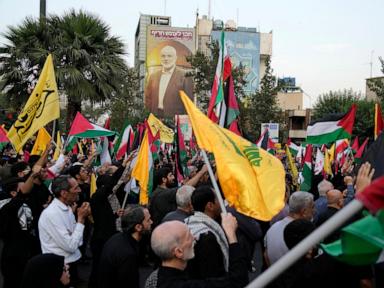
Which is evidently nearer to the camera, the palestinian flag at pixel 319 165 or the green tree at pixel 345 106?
the palestinian flag at pixel 319 165

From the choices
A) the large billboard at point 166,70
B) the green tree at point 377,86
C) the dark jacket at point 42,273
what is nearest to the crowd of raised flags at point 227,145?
the dark jacket at point 42,273

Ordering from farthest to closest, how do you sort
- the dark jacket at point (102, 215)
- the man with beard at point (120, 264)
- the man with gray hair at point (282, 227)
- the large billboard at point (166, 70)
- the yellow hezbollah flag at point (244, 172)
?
1. the large billboard at point (166, 70)
2. the dark jacket at point (102, 215)
3. the man with gray hair at point (282, 227)
4. the man with beard at point (120, 264)
5. the yellow hezbollah flag at point (244, 172)

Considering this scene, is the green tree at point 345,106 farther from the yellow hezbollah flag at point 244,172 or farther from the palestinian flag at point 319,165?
the yellow hezbollah flag at point 244,172

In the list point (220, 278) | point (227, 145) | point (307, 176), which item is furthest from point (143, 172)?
point (220, 278)

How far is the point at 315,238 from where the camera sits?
1.76 metres

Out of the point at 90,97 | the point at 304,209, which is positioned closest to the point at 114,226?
the point at 304,209

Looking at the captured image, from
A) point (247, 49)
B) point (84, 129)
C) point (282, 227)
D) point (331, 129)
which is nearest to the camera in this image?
point (282, 227)

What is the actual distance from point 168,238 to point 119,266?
111 cm

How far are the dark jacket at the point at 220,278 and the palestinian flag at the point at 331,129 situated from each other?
5.23 metres

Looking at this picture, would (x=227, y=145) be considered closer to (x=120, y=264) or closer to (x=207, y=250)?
(x=207, y=250)

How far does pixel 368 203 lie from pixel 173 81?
8287cm

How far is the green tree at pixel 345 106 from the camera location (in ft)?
122

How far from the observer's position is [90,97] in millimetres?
16438

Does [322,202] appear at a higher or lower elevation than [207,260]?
lower
